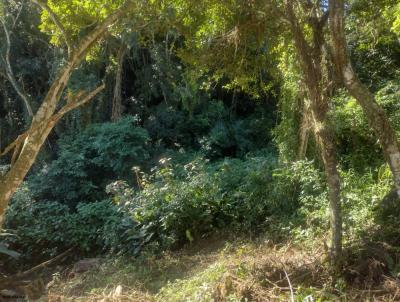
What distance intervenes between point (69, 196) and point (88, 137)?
5.99 feet

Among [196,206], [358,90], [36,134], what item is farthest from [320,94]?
[196,206]

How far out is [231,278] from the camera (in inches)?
218

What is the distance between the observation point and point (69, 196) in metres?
11.9

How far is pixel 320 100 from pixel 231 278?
219 centimetres

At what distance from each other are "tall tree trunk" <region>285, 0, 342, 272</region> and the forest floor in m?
0.34

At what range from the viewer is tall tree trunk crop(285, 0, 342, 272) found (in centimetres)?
530

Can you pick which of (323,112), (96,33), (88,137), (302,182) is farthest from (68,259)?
(323,112)

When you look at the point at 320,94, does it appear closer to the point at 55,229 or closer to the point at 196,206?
the point at 196,206

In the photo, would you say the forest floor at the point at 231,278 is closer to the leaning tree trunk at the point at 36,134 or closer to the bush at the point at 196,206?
the bush at the point at 196,206

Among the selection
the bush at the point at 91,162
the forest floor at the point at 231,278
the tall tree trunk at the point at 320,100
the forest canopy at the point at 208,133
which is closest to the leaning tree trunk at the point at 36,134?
the forest canopy at the point at 208,133

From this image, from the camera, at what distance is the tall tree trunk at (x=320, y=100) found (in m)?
5.30

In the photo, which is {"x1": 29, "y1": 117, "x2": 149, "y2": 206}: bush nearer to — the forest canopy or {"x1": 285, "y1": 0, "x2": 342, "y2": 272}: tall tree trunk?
the forest canopy

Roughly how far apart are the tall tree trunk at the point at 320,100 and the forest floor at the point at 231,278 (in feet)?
1.12

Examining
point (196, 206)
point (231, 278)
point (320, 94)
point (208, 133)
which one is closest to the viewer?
point (320, 94)
